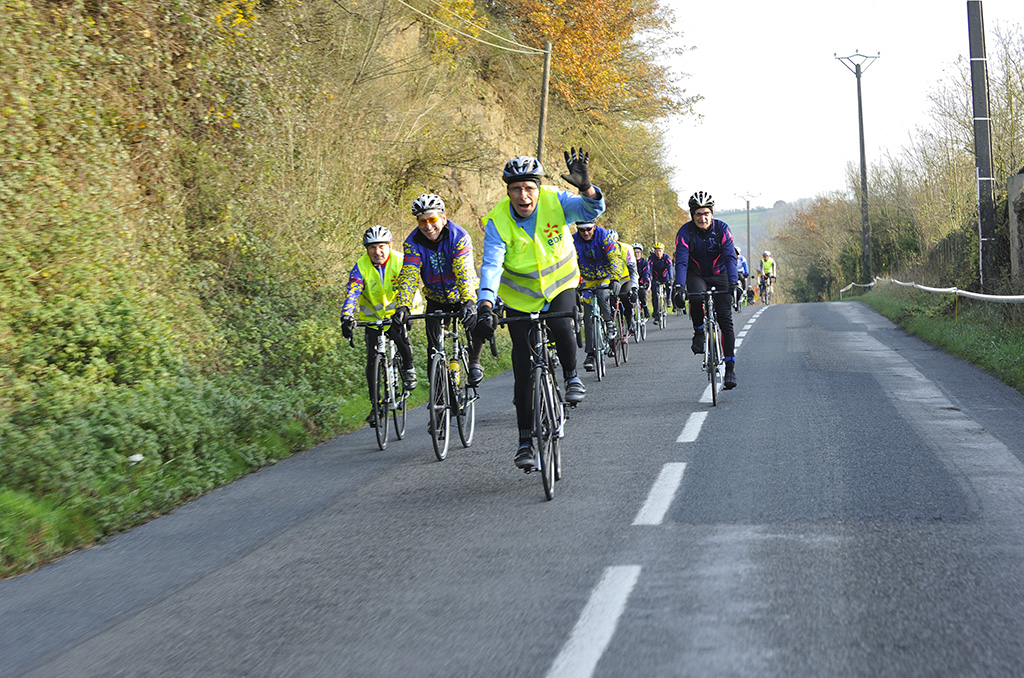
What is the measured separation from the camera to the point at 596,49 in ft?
105

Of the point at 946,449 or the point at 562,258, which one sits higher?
the point at 562,258

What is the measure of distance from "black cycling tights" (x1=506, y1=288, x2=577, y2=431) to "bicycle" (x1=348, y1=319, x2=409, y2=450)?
2673mm

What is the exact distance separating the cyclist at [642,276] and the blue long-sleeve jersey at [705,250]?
8.74 meters

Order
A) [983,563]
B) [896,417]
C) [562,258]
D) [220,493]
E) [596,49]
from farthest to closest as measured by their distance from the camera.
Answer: [596,49] → [896,417] → [220,493] → [562,258] → [983,563]

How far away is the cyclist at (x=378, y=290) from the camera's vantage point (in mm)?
9586

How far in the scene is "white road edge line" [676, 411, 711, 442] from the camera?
27.7ft

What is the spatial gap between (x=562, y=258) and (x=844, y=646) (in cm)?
397

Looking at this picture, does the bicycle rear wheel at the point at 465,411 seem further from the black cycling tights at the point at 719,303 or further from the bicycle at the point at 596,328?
the bicycle at the point at 596,328

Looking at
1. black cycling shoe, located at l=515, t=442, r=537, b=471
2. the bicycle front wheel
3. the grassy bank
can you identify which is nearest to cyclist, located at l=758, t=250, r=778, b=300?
the grassy bank

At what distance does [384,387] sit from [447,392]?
1.16 metres

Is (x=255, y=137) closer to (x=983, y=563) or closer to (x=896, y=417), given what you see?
(x=896, y=417)

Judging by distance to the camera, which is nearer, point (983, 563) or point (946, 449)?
point (983, 563)

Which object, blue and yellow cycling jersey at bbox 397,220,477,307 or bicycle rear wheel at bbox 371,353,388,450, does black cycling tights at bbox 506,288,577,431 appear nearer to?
blue and yellow cycling jersey at bbox 397,220,477,307

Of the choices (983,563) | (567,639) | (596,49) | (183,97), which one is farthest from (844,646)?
(596,49)
